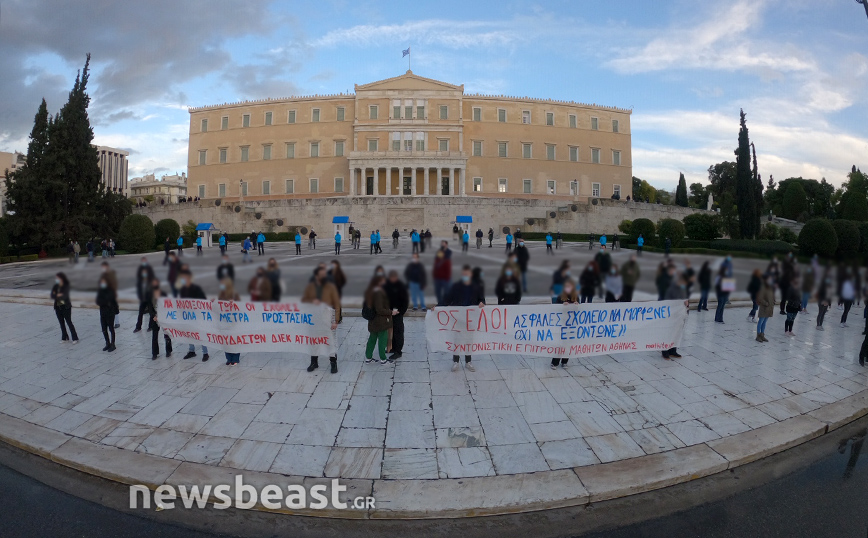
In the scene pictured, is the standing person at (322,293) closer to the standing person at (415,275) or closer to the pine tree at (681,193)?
the standing person at (415,275)

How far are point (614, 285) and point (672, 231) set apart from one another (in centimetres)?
136

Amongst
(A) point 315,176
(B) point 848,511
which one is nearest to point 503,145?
(A) point 315,176

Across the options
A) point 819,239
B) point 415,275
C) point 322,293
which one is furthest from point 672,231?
point 322,293

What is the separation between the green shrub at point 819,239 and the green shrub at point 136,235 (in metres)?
10.0

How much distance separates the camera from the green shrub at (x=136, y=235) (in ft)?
25.5

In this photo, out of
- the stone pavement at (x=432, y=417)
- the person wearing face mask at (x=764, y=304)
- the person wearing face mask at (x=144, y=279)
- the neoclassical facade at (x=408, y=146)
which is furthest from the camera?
the neoclassical facade at (x=408, y=146)

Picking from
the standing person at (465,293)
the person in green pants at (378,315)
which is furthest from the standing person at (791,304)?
the person in green pants at (378,315)

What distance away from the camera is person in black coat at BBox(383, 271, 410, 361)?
7.27m

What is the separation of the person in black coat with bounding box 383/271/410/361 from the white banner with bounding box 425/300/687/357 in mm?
519

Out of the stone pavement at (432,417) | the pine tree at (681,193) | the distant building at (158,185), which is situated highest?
the distant building at (158,185)

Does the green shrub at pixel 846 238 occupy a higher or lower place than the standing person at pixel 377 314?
higher

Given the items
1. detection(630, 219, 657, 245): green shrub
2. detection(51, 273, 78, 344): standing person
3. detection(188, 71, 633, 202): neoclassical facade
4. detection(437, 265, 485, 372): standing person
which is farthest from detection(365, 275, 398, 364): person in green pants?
detection(188, 71, 633, 202): neoclassical facade

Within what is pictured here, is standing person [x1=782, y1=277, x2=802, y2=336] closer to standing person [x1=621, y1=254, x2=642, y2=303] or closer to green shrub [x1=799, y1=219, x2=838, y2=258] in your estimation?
green shrub [x1=799, y1=219, x2=838, y2=258]

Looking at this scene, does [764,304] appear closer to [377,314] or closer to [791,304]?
[791,304]
